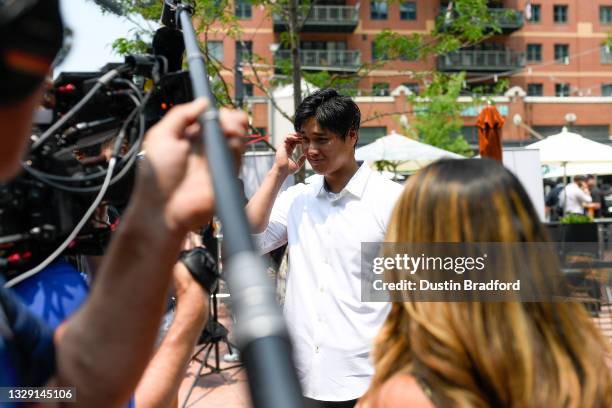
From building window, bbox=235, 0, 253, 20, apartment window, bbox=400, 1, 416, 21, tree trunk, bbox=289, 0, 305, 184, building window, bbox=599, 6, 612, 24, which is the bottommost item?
tree trunk, bbox=289, 0, 305, 184

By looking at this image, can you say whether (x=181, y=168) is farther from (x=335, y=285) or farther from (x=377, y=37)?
(x=377, y=37)

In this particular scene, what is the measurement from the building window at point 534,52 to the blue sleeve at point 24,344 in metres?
49.5

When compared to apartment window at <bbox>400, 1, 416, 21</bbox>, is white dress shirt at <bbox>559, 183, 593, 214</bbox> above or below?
below

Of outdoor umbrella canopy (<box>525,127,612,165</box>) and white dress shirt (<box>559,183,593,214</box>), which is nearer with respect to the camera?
outdoor umbrella canopy (<box>525,127,612,165</box>)

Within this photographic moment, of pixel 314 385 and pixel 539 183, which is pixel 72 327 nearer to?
pixel 314 385

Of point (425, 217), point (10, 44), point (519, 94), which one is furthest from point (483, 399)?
point (519, 94)

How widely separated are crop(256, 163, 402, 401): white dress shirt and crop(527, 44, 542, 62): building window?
47416 millimetres

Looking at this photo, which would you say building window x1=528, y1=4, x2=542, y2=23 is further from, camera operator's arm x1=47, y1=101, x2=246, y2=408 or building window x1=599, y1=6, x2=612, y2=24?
camera operator's arm x1=47, y1=101, x2=246, y2=408

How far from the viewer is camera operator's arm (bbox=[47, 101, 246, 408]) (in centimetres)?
82

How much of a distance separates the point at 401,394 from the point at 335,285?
153 centimetres

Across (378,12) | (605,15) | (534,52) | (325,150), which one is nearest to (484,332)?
(325,150)

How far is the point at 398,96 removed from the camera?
35.1 metres

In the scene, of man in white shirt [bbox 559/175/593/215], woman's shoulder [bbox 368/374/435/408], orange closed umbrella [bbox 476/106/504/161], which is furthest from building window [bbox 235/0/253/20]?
man in white shirt [bbox 559/175/593/215]

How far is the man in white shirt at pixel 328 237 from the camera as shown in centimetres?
279
